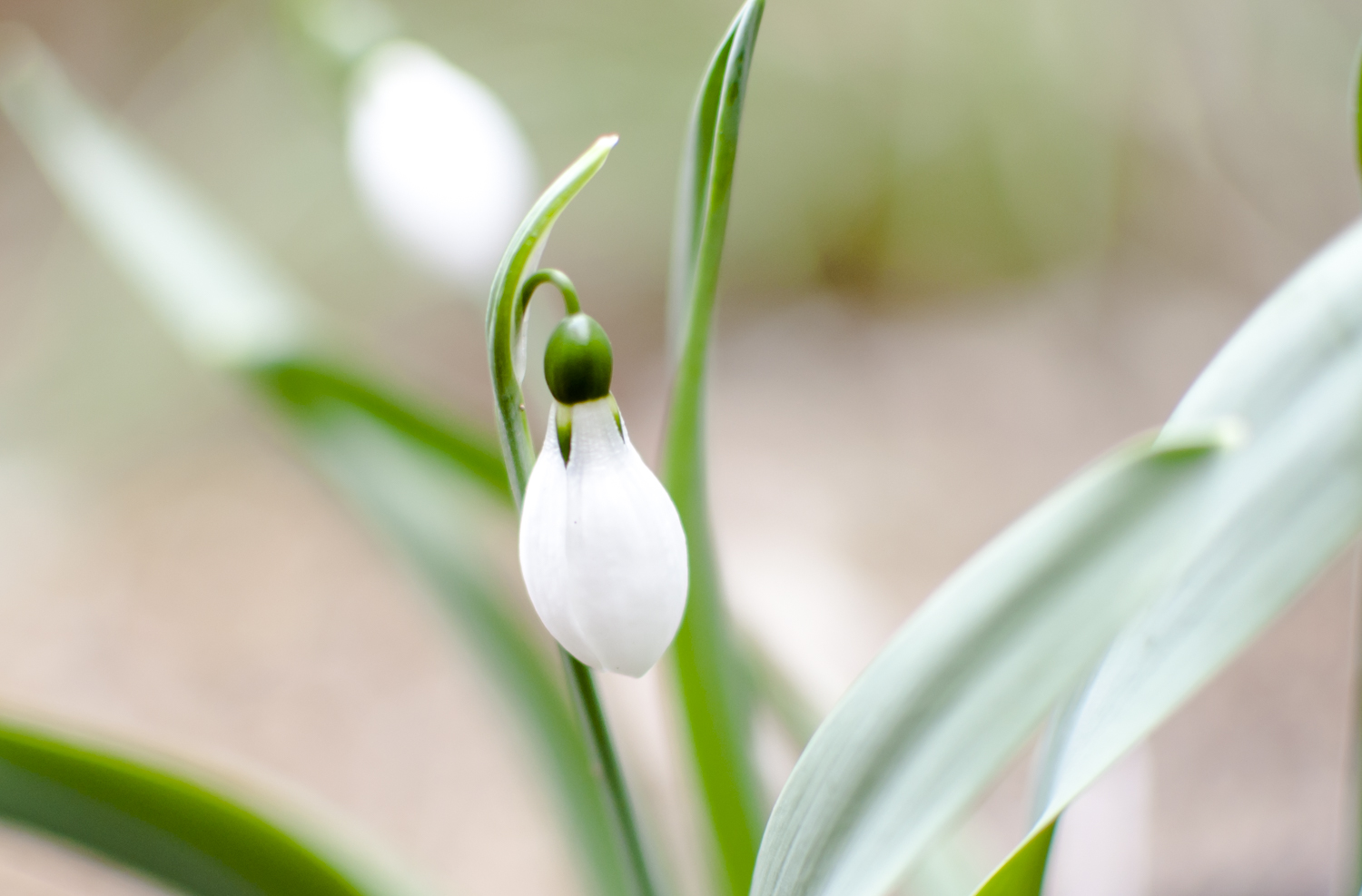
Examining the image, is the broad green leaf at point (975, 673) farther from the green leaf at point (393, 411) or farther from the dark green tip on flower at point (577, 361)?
the green leaf at point (393, 411)

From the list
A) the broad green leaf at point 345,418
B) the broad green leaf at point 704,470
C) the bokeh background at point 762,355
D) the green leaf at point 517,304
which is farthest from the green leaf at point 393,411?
the bokeh background at point 762,355

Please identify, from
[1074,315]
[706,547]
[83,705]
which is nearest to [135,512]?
[83,705]

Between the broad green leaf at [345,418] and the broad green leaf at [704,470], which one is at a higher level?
the broad green leaf at [345,418]

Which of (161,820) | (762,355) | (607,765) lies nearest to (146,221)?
(161,820)

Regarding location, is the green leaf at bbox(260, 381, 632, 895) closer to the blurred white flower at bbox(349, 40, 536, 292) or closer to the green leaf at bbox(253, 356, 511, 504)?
the green leaf at bbox(253, 356, 511, 504)

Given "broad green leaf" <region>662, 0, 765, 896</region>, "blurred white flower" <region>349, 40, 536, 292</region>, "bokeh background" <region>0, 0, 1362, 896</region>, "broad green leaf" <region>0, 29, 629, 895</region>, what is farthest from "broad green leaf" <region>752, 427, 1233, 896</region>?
"bokeh background" <region>0, 0, 1362, 896</region>
